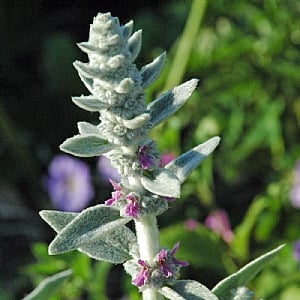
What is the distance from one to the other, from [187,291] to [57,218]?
0.14m

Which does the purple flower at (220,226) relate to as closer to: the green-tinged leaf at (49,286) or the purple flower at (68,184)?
the purple flower at (68,184)

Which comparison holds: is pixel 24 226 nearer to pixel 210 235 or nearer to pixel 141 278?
pixel 210 235

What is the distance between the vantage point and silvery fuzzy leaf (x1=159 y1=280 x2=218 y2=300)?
33.0 inches

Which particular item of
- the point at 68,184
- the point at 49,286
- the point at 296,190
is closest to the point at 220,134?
the point at 296,190

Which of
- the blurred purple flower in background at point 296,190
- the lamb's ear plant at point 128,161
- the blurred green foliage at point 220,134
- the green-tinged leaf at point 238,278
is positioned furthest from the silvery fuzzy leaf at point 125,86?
the blurred purple flower in background at point 296,190

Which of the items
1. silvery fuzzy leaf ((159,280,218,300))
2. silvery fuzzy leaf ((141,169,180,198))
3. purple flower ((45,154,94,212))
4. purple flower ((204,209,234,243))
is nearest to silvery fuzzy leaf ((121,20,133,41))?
silvery fuzzy leaf ((141,169,180,198))

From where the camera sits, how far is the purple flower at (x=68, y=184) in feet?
7.15

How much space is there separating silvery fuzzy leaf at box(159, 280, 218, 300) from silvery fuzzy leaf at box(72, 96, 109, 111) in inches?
7.8

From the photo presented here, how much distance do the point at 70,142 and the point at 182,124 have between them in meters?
1.38

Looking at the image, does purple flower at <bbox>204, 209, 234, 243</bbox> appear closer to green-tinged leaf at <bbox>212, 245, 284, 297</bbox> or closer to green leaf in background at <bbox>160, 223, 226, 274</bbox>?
green leaf in background at <bbox>160, 223, 226, 274</bbox>

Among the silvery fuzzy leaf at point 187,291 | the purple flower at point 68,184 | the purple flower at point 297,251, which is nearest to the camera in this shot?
the silvery fuzzy leaf at point 187,291

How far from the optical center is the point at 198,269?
6.41ft

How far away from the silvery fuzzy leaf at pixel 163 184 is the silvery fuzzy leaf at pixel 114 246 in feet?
0.28

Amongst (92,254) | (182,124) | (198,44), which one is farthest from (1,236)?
(92,254)
